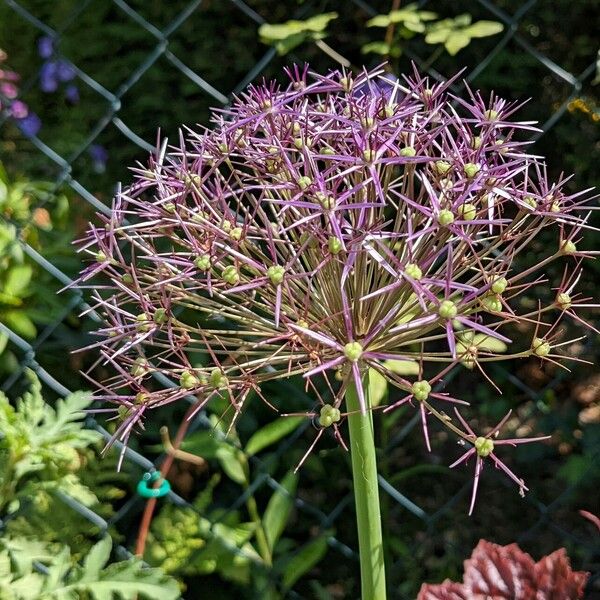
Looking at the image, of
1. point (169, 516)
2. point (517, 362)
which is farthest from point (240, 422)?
point (517, 362)

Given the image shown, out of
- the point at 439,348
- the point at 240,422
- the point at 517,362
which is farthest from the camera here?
the point at 517,362

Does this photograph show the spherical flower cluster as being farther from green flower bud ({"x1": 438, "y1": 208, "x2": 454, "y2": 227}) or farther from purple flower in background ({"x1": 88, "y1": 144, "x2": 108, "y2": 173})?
purple flower in background ({"x1": 88, "y1": 144, "x2": 108, "y2": 173})

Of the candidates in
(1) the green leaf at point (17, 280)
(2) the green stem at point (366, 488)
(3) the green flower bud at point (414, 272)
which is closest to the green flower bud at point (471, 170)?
(3) the green flower bud at point (414, 272)

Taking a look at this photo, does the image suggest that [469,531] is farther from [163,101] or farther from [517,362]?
[163,101]

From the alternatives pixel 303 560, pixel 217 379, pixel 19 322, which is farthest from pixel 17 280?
pixel 217 379

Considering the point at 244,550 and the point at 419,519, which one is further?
the point at 419,519

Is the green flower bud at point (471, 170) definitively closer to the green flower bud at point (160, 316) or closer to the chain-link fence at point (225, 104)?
the green flower bud at point (160, 316)

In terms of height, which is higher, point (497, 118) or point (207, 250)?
point (497, 118)
